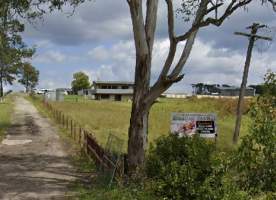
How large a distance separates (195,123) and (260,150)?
1224 centimetres

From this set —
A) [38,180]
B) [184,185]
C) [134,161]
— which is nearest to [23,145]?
[38,180]

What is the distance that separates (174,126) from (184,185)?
11.9 metres

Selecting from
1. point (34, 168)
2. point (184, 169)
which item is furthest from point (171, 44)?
point (34, 168)

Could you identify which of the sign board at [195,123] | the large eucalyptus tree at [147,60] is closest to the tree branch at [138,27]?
the large eucalyptus tree at [147,60]

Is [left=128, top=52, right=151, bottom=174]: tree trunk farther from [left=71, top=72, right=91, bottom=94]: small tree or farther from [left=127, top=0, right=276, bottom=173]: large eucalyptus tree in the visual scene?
[left=71, top=72, right=91, bottom=94]: small tree

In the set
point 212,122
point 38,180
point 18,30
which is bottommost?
point 38,180

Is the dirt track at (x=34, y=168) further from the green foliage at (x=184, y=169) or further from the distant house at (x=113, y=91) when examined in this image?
the distant house at (x=113, y=91)

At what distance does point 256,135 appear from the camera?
34.8ft

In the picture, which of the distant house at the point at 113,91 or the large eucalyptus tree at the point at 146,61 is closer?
the large eucalyptus tree at the point at 146,61

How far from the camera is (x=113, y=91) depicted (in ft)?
441

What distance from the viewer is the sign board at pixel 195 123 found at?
23.0m

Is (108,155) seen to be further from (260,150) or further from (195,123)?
(195,123)

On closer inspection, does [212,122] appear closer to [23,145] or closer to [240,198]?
[23,145]

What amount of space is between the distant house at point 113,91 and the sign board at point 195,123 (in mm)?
108687
